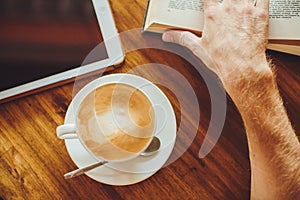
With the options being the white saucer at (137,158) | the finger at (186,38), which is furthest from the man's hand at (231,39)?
the white saucer at (137,158)

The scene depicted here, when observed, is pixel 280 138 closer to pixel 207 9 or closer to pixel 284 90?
pixel 284 90

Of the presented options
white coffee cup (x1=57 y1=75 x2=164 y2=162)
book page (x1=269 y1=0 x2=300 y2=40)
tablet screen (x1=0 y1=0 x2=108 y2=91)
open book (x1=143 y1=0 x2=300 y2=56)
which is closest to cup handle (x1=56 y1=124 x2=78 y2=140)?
white coffee cup (x1=57 y1=75 x2=164 y2=162)

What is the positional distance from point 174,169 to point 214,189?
0.08 metres

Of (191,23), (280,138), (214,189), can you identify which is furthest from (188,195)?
(191,23)

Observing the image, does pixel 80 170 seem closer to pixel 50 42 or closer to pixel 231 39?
pixel 50 42

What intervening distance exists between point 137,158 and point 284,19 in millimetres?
376

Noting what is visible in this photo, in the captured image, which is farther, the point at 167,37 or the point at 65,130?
the point at 167,37

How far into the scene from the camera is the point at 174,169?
0.72 meters

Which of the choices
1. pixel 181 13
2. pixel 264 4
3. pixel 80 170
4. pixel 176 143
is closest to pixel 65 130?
pixel 80 170

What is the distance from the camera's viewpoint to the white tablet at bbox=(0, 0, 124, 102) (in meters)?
0.70

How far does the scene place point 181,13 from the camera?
761mm

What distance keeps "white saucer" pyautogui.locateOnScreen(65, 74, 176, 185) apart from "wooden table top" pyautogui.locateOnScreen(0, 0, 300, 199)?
0.6 inches

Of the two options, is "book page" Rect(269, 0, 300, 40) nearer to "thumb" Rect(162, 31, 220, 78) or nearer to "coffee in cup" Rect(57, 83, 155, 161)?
"thumb" Rect(162, 31, 220, 78)

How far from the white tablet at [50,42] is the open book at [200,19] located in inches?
3.5
